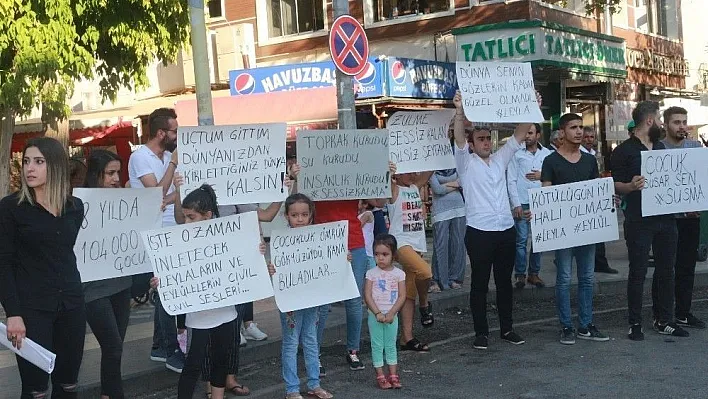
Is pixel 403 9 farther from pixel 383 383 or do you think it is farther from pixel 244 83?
pixel 383 383

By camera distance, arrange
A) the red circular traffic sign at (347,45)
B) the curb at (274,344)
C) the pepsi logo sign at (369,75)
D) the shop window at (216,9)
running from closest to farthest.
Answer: the curb at (274,344), the red circular traffic sign at (347,45), the pepsi logo sign at (369,75), the shop window at (216,9)

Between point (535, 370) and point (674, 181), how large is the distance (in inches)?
87.2

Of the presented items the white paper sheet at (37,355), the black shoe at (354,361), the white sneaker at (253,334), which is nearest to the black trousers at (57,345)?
the white paper sheet at (37,355)

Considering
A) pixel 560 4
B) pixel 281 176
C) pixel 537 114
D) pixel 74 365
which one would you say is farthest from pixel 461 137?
pixel 560 4

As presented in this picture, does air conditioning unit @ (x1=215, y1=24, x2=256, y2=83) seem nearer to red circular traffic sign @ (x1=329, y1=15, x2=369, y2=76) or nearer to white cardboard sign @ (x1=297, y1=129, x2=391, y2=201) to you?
red circular traffic sign @ (x1=329, y1=15, x2=369, y2=76)

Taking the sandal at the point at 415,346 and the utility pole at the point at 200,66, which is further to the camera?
the utility pole at the point at 200,66

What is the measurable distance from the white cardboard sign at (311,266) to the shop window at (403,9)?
1342 centimetres

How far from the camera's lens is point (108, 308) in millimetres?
5594

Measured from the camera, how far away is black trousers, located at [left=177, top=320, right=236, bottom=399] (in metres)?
5.50

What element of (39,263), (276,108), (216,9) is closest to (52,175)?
(39,263)

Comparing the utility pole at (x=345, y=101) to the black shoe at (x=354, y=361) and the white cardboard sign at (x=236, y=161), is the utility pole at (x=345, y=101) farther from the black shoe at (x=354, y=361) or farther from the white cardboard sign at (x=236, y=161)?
the black shoe at (x=354, y=361)

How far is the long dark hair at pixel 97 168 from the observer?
587 cm

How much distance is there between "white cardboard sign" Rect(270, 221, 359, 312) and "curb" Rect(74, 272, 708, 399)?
3.71 feet

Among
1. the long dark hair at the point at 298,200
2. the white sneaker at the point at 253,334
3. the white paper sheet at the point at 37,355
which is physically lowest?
the white sneaker at the point at 253,334
